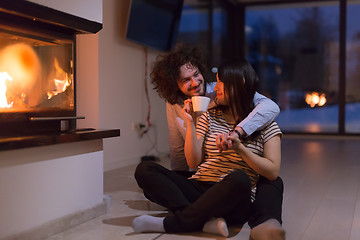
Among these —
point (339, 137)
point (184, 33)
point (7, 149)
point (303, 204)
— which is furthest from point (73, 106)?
point (339, 137)

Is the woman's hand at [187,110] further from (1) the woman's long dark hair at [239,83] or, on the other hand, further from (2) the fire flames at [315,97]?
(2) the fire flames at [315,97]

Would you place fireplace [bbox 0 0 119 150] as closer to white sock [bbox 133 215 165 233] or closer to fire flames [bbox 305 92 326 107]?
white sock [bbox 133 215 165 233]

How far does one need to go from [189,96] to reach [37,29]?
3.11 feet

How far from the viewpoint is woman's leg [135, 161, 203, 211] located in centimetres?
194

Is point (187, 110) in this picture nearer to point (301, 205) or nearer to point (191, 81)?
point (191, 81)

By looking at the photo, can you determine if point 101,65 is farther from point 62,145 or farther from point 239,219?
point 239,219

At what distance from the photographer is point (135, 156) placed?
4.27m

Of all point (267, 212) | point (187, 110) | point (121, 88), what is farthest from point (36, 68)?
point (121, 88)

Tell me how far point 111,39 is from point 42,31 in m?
1.83

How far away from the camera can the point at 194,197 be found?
204cm

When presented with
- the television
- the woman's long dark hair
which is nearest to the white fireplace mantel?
the woman's long dark hair

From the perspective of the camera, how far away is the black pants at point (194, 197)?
5.92 feet

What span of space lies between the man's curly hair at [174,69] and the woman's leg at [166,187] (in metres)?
0.60

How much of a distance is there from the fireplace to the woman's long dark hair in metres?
0.74
